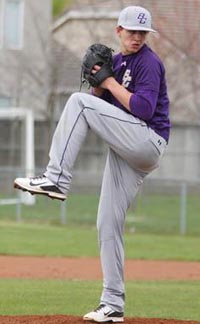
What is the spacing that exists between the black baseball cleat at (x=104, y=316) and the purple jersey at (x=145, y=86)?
1.41m

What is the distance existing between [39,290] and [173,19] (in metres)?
16.8

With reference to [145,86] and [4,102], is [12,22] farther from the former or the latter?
[145,86]

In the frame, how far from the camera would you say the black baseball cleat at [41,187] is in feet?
22.9

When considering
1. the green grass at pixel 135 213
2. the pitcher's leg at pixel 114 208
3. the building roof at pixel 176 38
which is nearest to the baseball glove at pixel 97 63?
the pitcher's leg at pixel 114 208

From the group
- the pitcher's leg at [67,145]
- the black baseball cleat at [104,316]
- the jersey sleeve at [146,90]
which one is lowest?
the black baseball cleat at [104,316]

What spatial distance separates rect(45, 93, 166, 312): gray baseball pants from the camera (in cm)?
705

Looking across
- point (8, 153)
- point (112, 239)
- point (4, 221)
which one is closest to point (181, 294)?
point (112, 239)

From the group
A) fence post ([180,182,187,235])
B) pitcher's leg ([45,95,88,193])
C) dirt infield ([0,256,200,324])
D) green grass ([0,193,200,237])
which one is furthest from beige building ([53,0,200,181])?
pitcher's leg ([45,95,88,193])

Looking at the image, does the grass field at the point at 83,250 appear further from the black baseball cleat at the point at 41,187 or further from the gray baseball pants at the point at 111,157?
the black baseball cleat at the point at 41,187

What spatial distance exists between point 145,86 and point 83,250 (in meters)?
11.3

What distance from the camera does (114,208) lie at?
752cm

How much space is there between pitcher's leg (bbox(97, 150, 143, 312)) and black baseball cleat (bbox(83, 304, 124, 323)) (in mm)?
189

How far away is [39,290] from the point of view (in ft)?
36.1

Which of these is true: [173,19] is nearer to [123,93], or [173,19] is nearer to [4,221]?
[4,221]
